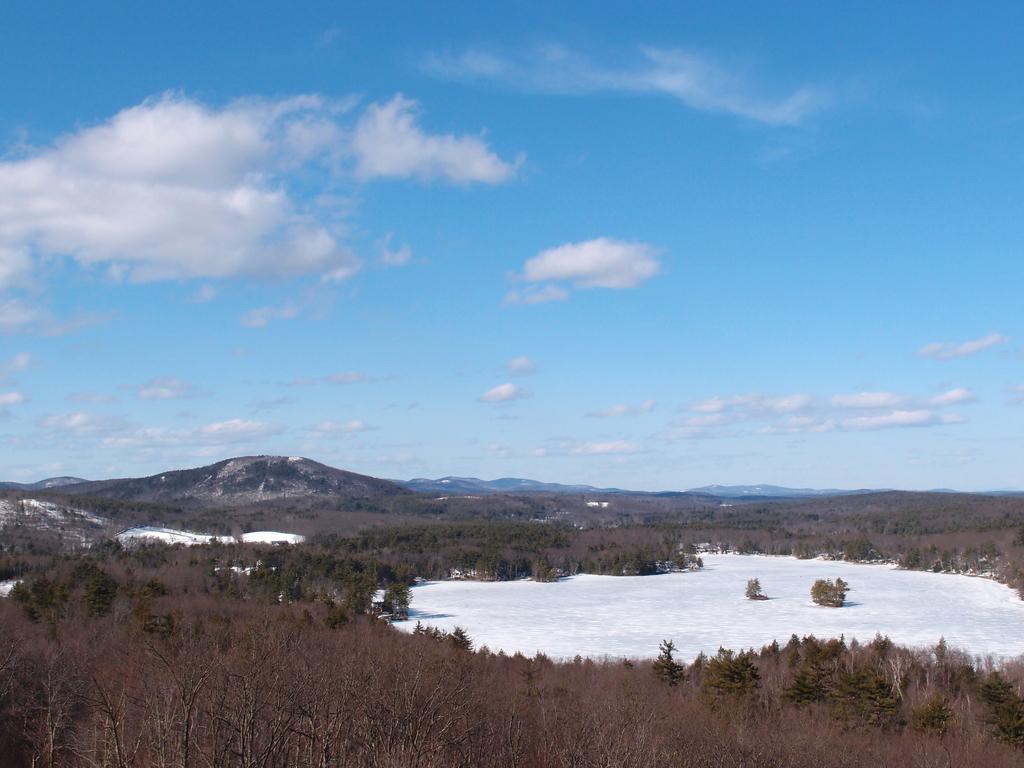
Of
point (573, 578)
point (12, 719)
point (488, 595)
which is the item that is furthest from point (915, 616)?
point (12, 719)

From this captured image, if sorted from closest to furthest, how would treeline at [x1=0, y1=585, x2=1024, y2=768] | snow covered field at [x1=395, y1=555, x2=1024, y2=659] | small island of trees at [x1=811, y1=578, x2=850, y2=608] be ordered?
treeline at [x1=0, y1=585, x2=1024, y2=768] < snow covered field at [x1=395, y1=555, x2=1024, y2=659] < small island of trees at [x1=811, y1=578, x2=850, y2=608]

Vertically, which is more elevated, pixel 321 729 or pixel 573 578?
pixel 321 729

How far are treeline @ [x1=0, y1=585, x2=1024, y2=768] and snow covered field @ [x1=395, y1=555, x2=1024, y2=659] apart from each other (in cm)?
1368

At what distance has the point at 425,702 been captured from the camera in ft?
76.4

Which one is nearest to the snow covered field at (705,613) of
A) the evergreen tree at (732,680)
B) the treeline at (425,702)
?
the treeline at (425,702)

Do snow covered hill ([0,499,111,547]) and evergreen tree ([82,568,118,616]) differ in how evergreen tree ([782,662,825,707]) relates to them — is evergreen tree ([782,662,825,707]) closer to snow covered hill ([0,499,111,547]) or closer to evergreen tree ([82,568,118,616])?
evergreen tree ([82,568,118,616])

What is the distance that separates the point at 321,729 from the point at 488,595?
10432 cm

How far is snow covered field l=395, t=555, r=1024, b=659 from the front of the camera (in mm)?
79938

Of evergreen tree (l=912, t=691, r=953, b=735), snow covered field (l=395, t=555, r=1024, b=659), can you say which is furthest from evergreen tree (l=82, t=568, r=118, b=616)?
evergreen tree (l=912, t=691, r=953, b=735)

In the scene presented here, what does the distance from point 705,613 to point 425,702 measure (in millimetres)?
83679

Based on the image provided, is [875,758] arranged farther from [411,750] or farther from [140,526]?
[140,526]

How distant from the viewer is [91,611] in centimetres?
6228

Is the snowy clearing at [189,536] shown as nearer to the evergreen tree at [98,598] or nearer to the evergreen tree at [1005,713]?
the evergreen tree at [98,598]

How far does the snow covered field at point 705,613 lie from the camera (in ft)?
262
